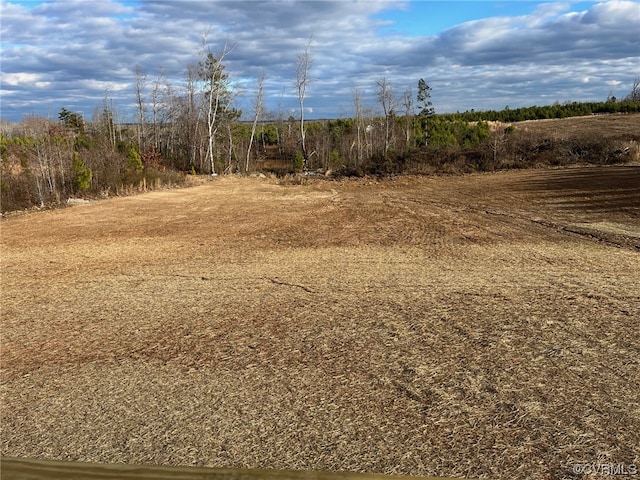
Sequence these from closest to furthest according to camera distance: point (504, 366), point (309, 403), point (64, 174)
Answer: point (309, 403) → point (504, 366) → point (64, 174)

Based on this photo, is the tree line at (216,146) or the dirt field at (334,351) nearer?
the dirt field at (334,351)

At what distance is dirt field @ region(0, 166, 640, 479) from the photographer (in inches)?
136

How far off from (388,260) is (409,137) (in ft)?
123

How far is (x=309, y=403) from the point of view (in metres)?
4.10

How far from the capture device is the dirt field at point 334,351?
3461 mm

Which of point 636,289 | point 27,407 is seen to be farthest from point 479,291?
point 27,407

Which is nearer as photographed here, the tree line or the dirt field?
the dirt field

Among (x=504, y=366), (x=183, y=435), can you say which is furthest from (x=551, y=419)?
(x=183, y=435)

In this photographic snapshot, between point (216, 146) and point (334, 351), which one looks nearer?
point (334, 351)

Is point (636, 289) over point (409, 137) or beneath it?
beneath

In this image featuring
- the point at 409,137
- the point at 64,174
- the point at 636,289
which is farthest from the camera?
the point at 409,137

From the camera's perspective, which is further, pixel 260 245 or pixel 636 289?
pixel 260 245

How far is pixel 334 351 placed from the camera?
5.12m

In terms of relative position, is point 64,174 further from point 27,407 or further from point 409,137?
point 409,137
